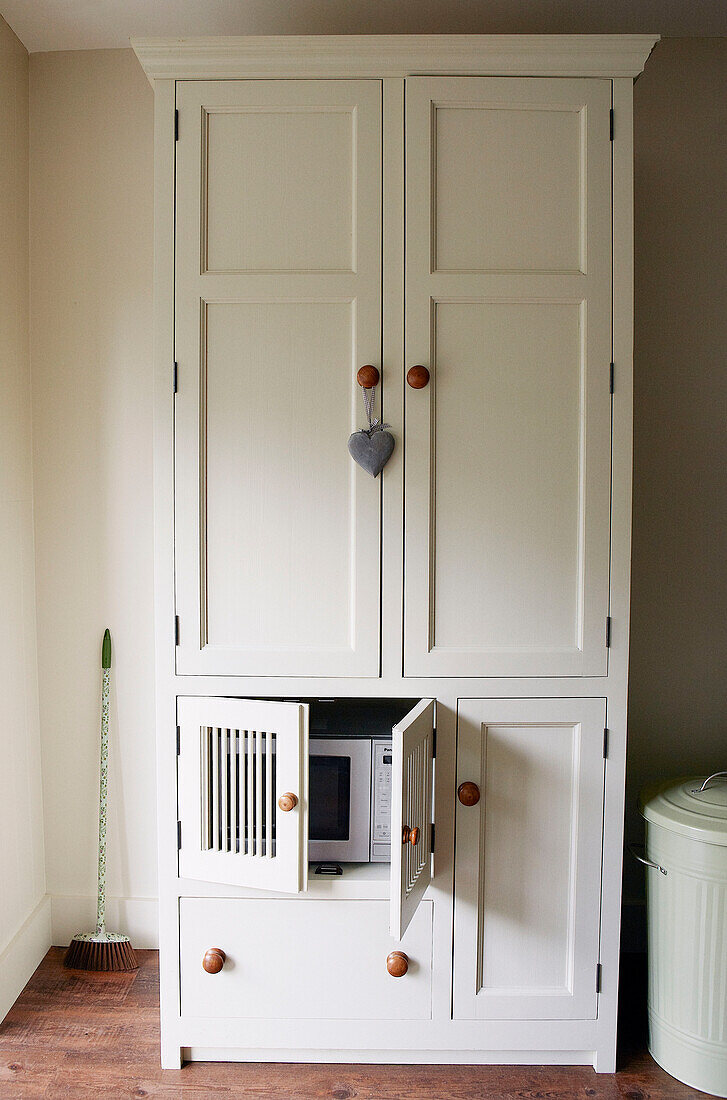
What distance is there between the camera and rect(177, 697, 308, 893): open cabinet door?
1.62m

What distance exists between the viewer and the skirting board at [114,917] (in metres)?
2.22

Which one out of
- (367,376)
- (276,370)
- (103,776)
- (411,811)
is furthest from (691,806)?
(103,776)

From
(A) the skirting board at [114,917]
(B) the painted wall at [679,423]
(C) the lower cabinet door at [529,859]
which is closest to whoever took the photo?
(C) the lower cabinet door at [529,859]

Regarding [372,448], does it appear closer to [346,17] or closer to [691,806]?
[691,806]

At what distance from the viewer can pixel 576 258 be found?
65.5 inches

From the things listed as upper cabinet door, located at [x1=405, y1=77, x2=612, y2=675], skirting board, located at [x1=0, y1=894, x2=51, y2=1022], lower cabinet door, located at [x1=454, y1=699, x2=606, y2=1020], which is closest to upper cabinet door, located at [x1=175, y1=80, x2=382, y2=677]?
upper cabinet door, located at [x1=405, y1=77, x2=612, y2=675]

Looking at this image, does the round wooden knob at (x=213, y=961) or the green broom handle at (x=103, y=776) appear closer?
the round wooden knob at (x=213, y=961)

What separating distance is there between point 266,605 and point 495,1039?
114cm

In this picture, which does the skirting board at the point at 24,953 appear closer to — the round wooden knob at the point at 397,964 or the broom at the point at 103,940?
the broom at the point at 103,940

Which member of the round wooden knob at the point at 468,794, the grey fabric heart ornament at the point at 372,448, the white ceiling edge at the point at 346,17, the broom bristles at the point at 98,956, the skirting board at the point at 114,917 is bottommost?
the broom bristles at the point at 98,956

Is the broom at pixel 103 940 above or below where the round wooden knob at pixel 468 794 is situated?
below

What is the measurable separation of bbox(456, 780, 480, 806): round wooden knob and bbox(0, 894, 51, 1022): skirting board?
127 centimetres

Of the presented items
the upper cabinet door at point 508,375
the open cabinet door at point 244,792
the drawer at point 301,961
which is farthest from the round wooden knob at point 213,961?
the upper cabinet door at point 508,375

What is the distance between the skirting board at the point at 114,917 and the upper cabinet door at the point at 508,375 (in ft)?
4.01
